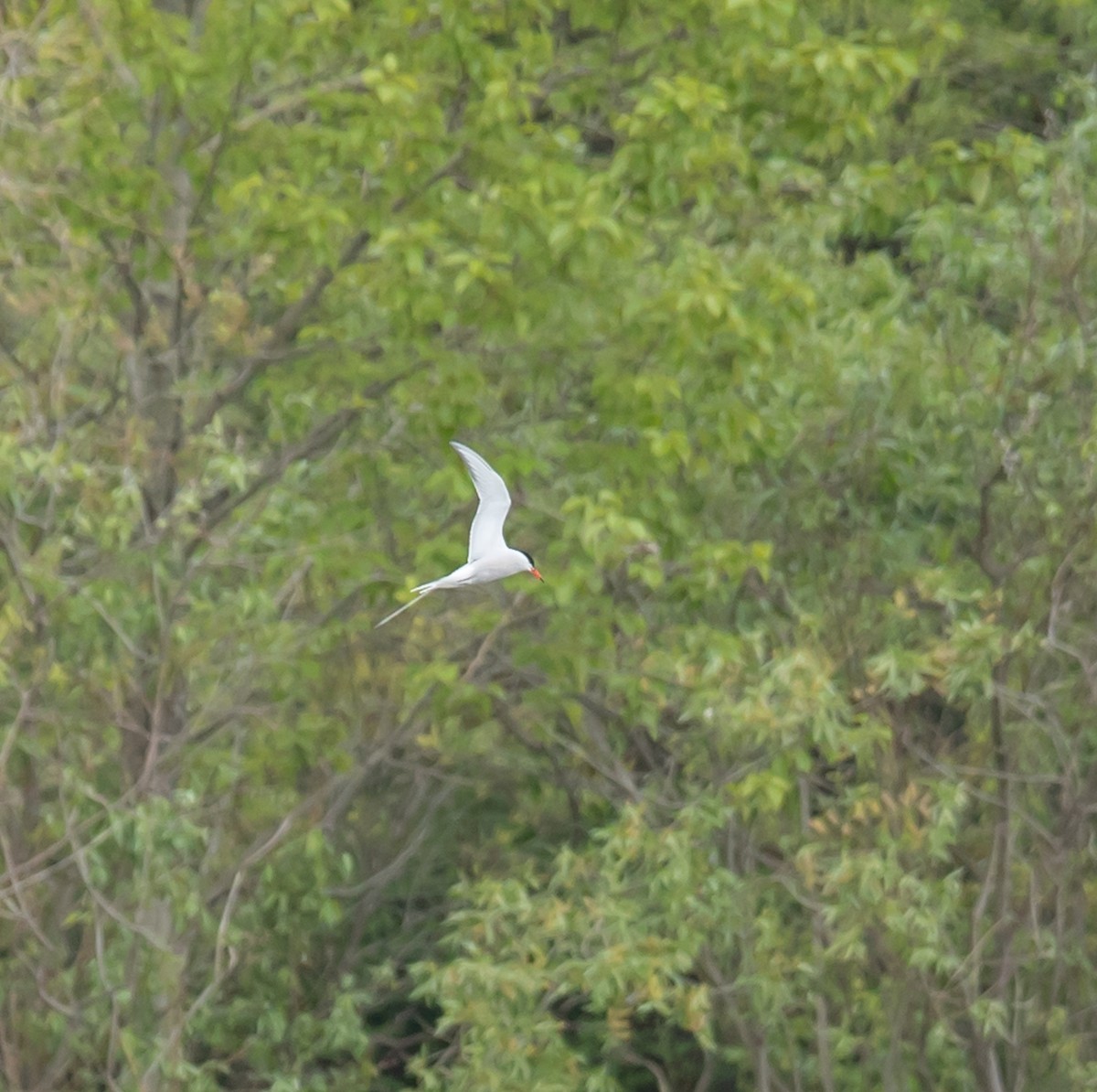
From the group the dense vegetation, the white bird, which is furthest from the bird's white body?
the dense vegetation

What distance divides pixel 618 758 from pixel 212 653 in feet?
8.18

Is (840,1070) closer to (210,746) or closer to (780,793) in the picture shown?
(780,793)

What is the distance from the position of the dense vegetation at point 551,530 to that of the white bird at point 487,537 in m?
0.75

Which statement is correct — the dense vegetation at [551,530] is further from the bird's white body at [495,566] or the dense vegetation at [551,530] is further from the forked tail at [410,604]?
the bird's white body at [495,566]

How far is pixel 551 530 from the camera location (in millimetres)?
Answer: 10906

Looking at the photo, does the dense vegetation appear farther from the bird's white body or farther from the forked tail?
the bird's white body

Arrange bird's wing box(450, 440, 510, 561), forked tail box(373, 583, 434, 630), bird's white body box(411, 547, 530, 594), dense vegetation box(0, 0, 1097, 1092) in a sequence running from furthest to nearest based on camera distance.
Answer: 1. dense vegetation box(0, 0, 1097, 1092)
2. forked tail box(373, 583, 434, 630)
3. bird's wing box(450, 440, 510, 561)
4. bird's white body box(411, 547, 530, 594)

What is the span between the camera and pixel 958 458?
11094 millimetres

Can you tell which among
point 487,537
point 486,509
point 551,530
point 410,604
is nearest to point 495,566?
point 487,537

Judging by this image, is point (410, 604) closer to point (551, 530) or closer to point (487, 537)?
point (487, 537)

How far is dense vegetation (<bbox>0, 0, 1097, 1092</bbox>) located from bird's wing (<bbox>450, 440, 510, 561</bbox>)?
2.41 ft

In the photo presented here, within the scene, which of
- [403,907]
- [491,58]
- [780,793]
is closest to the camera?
[780,793]

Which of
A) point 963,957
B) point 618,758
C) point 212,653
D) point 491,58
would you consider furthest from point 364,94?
point 963,957

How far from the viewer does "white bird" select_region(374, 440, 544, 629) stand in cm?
861
